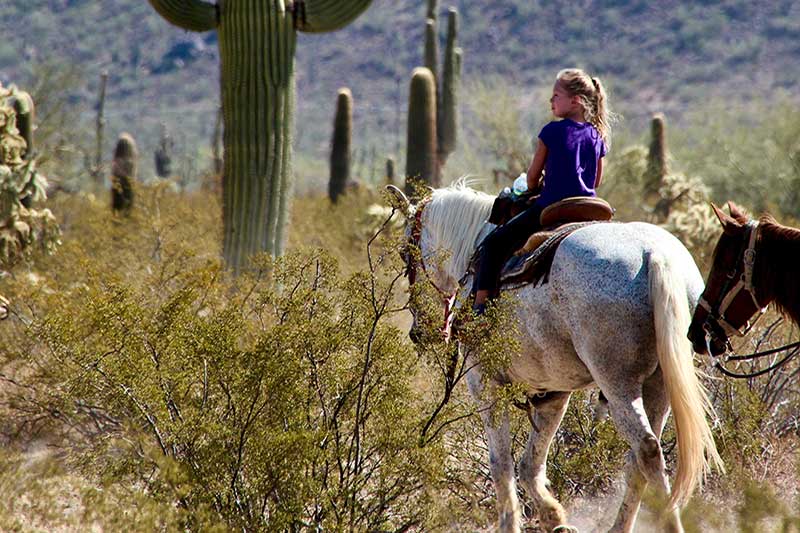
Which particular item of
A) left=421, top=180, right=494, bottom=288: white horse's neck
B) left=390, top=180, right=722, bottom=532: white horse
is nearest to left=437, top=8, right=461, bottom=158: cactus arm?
left=421, top=180, right=494, bottom=288: white horse's neck

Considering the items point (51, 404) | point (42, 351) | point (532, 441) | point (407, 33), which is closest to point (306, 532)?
point (532, 441)

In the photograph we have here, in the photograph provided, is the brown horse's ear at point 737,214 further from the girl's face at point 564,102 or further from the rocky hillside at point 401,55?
the rocky hillside at point 401,55

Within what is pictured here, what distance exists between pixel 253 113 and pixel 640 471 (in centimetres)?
647

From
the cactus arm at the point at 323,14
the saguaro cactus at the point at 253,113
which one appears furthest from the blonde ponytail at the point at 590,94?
the cactus arm at the point at 323,14

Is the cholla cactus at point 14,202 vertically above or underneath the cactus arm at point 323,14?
underneath

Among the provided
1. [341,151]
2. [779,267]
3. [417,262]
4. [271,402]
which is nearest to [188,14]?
[417,262]

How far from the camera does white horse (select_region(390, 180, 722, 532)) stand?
195 inches

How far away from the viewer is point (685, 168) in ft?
104

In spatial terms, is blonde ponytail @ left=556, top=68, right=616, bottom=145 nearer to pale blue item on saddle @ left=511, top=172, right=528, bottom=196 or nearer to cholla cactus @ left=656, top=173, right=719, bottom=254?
pale blue item on saddle @ left=511, top=172, right=528, bottom=196

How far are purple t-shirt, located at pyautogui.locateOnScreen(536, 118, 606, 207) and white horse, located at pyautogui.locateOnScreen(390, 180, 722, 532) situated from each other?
1.68 feet

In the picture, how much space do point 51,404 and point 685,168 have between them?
88.9 ft

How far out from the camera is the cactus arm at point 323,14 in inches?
426

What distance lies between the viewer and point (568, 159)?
19.0ft

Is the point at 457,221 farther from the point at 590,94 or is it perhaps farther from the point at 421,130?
the point at 421,130
